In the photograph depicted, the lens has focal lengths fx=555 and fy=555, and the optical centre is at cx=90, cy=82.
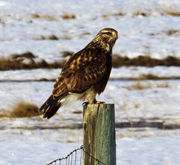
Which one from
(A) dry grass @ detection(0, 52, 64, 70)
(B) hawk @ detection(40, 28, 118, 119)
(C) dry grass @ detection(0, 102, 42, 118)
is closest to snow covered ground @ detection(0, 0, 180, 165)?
Result: (C) dry grass @ detection(0, 102, 42, 118)

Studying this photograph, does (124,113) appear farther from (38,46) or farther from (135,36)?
(135,36)

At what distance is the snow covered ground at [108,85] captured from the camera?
8.61 metres

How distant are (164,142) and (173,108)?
3.95 metres

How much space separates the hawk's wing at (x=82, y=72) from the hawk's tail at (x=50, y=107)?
73 millimetres

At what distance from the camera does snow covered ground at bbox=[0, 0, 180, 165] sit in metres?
8.61

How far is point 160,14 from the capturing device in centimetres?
2808

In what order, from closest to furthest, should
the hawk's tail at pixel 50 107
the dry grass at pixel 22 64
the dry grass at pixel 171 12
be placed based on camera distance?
the hawk's tail at pixel 50 107 < the dry grass at pixel 22 64 < the dry grass at pixel 171 12

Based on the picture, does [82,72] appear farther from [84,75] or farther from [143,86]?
[143,86]

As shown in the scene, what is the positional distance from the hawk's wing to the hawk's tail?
0.07 m

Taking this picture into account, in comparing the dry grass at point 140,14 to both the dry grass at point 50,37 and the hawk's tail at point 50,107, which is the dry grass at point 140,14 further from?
the hawk's tail at point 50,107

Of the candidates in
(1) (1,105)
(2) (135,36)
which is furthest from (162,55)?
(1) (1,105)

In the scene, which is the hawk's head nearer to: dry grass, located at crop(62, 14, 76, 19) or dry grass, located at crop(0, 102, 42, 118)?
dry grass, located at crop(0, 102, 42, 118)

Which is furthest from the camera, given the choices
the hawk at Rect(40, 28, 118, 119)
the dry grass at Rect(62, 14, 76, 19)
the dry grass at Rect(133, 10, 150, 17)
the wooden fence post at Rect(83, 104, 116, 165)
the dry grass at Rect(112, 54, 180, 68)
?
the dry grass at Rect(62, 14, 76, 19)

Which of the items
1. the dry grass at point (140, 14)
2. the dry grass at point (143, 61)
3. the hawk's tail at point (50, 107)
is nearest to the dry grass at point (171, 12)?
the dry grass at point (140, 14)
